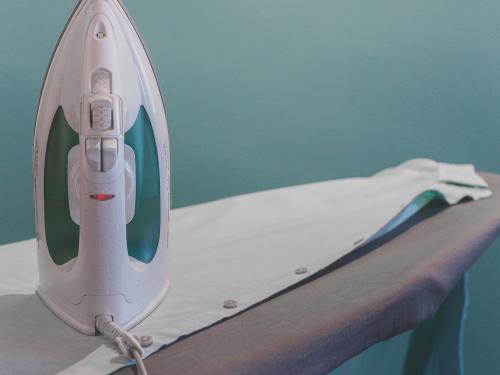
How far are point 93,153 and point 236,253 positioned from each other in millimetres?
312

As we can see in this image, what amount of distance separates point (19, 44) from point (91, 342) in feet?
2.96

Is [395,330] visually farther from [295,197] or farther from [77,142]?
[295,197]

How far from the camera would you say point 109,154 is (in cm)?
49

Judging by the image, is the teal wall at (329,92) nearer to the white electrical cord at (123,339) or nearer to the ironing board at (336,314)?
the ironing board at (336,314)

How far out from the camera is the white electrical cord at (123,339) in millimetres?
426

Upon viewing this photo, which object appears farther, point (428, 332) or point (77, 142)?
point (428, 332)

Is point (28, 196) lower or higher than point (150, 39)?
lower

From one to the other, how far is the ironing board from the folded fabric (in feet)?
0.08

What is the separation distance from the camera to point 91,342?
0.49 m

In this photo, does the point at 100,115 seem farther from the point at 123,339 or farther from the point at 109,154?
the point at 123,339

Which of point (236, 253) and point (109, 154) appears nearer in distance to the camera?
point (109, 154)

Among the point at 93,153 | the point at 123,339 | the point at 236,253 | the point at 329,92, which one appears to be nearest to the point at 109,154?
the point at 93,153

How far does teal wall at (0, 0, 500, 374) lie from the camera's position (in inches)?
59.7

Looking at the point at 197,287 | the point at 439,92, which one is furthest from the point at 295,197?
the point at 439,92
